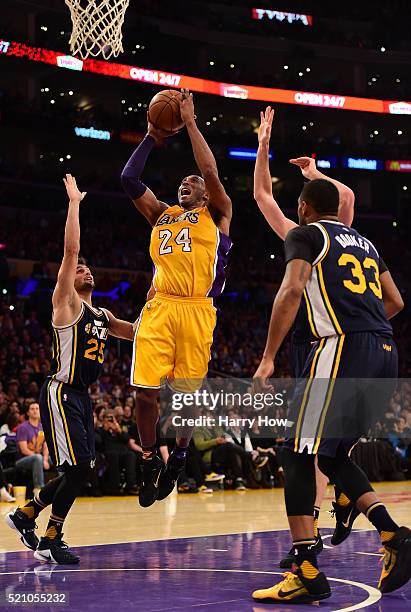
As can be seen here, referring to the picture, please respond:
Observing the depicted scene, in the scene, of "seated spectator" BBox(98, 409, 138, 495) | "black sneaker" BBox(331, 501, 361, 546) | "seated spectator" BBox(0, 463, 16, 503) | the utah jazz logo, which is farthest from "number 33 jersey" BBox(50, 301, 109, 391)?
"seated spectator" BBox(98, 409, 138, 495)

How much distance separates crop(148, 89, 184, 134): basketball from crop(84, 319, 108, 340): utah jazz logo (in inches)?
61.6

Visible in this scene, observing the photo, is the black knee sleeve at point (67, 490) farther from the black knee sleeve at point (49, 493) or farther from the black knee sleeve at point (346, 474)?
the black knee sleeve at point (346, 474)

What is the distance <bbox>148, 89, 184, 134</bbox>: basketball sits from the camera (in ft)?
20.7

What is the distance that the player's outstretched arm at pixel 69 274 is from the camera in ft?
20.9

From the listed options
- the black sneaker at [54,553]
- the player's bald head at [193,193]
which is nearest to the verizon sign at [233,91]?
the player's bald head at [193,193]

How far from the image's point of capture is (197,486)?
14062 millimetres

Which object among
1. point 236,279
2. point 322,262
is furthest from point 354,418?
point 236,279

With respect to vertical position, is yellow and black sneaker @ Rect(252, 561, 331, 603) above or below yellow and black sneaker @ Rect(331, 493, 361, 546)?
above

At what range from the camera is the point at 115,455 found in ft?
42.6

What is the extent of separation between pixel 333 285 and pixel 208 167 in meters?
1.73

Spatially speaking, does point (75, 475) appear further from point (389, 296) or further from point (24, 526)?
point (389, 296)

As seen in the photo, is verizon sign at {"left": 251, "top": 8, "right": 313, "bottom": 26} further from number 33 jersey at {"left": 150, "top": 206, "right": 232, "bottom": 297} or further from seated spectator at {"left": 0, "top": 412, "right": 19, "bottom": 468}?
number 33 jersey at {"left": 150, "top": 206, "right": 232, "bottom": 297}

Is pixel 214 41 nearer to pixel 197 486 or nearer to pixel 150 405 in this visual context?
pixel 197 486

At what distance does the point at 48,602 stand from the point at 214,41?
33.6m
